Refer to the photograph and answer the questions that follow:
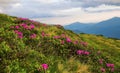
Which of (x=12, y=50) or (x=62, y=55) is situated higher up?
(x=12, y=50)

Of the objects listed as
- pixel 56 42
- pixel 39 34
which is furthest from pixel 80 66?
pixel 39 34

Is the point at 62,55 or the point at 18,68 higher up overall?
the point at 18,68

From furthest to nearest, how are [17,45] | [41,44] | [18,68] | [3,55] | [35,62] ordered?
[41,44]
[17,45]
[35,62]
[3,55]
[18,68]

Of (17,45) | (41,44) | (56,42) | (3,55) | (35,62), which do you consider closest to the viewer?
(3,55)

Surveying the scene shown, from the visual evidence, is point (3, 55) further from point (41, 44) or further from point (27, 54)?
point (41, 44)

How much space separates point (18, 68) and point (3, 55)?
1.21 metres

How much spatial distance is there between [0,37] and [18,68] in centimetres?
419

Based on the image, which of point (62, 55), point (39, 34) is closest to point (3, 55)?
point (62, 55)

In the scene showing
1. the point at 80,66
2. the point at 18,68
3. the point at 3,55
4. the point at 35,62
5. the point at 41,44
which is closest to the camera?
the point at 18,68

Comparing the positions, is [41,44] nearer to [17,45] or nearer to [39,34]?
[39,34]

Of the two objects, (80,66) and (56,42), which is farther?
(56,42)

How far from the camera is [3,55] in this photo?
11.6 metres

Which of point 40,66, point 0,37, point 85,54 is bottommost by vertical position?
point 85,54

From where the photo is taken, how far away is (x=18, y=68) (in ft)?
35.2
